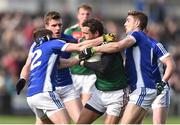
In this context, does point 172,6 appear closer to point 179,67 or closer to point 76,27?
point 179,67

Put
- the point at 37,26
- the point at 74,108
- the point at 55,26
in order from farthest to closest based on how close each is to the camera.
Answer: the point at 37,26 < the point at 74,108 < the point at 55,26

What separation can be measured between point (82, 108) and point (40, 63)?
159cm

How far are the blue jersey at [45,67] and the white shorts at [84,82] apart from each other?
11.9 feet

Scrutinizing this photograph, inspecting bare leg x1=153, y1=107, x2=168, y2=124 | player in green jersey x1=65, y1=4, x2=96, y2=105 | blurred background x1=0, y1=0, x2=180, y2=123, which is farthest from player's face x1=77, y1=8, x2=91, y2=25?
blurred background x1=0, y1=0, x2=180, y2=123

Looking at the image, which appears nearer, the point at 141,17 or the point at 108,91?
the point at 141,17

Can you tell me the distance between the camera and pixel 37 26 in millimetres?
26266

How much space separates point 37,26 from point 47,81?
12.0 metres

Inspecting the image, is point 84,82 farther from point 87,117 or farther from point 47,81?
point 47,81

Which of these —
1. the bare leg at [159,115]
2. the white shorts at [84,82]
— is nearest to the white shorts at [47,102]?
the bare leg at [159,115]

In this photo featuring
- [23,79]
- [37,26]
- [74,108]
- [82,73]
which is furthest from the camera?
[37,26]

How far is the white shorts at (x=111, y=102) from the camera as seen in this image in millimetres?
14648

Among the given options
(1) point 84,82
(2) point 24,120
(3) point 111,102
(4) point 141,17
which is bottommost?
(2) point 24,120

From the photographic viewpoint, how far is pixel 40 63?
1436cm

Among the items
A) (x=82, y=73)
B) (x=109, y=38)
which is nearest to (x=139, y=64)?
(x=109, y=38)
